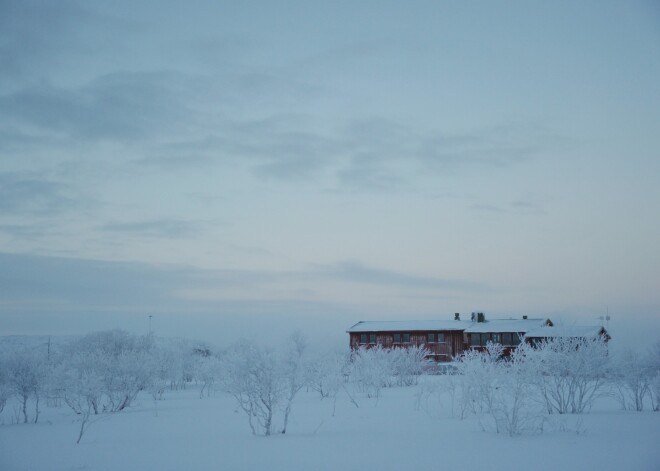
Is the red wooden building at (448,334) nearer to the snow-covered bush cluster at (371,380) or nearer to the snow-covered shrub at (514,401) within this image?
the snow-covered bush cluster at (371,380)

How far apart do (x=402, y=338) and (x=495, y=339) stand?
28.2 ft

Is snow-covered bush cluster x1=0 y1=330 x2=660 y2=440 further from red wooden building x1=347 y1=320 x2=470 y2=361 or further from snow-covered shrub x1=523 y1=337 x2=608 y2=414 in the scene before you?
red wooden building x1=347 y1=320 x2=470 y2=361

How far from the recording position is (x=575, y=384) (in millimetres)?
20719

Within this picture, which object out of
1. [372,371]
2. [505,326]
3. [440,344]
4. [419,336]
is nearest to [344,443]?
[372,371]

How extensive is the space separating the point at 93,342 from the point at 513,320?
1519 inches

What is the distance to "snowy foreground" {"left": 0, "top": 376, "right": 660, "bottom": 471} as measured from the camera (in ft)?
41.1

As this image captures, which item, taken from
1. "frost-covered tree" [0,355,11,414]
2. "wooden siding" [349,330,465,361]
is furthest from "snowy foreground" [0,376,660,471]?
"wooden siding" [349,330,465,361]

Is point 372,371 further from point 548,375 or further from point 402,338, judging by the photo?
point 402,338

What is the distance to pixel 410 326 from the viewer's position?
183 feet

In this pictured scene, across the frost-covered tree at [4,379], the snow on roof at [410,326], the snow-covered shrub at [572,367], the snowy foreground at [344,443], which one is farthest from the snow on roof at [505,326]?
the frost-covered tree at [4,379]

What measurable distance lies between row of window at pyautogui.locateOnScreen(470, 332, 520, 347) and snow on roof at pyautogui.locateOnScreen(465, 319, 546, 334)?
0.57 meters

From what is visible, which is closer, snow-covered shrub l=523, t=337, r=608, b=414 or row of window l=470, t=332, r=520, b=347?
snow-covered shrub l=523, t=337, r=608, b=414

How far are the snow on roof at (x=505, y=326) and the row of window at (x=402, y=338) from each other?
9.14ft

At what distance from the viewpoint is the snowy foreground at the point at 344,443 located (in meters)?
12.5
